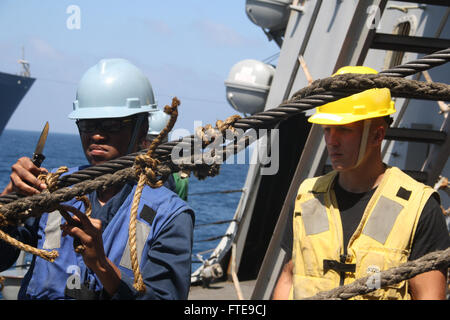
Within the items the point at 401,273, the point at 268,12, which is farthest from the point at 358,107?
the point at 268,12

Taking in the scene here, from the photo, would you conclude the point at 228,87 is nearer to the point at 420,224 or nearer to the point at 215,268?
the point at 215,268

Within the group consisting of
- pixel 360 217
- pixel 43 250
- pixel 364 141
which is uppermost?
pixel 364 141

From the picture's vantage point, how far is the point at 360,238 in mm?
2746

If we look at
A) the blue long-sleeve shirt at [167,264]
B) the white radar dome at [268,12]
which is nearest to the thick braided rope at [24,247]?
the blue long-sleeve shirt at [167,264]

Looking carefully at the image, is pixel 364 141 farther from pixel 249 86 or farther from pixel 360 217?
pixel 249 86

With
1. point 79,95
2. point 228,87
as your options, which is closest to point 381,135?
point 79,95

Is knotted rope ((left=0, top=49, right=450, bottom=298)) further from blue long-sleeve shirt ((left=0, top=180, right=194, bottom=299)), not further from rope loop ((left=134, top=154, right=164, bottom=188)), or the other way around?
blue long-sleeve shirt ((left=0, top=180, right=194, bottom=299))

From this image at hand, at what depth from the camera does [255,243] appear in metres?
9.98

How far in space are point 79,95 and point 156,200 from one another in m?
0.84

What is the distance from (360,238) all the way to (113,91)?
1417 mm

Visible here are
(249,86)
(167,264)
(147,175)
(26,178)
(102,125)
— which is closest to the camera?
(147,175)

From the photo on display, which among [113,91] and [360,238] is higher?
[113,91]

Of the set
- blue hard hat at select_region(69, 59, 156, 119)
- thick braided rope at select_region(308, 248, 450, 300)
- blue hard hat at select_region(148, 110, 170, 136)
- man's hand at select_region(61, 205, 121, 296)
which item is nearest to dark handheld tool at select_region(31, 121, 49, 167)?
man's hand at select_region(61, 205, 121, 296)

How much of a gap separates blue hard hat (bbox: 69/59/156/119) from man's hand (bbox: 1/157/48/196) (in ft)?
2.21
